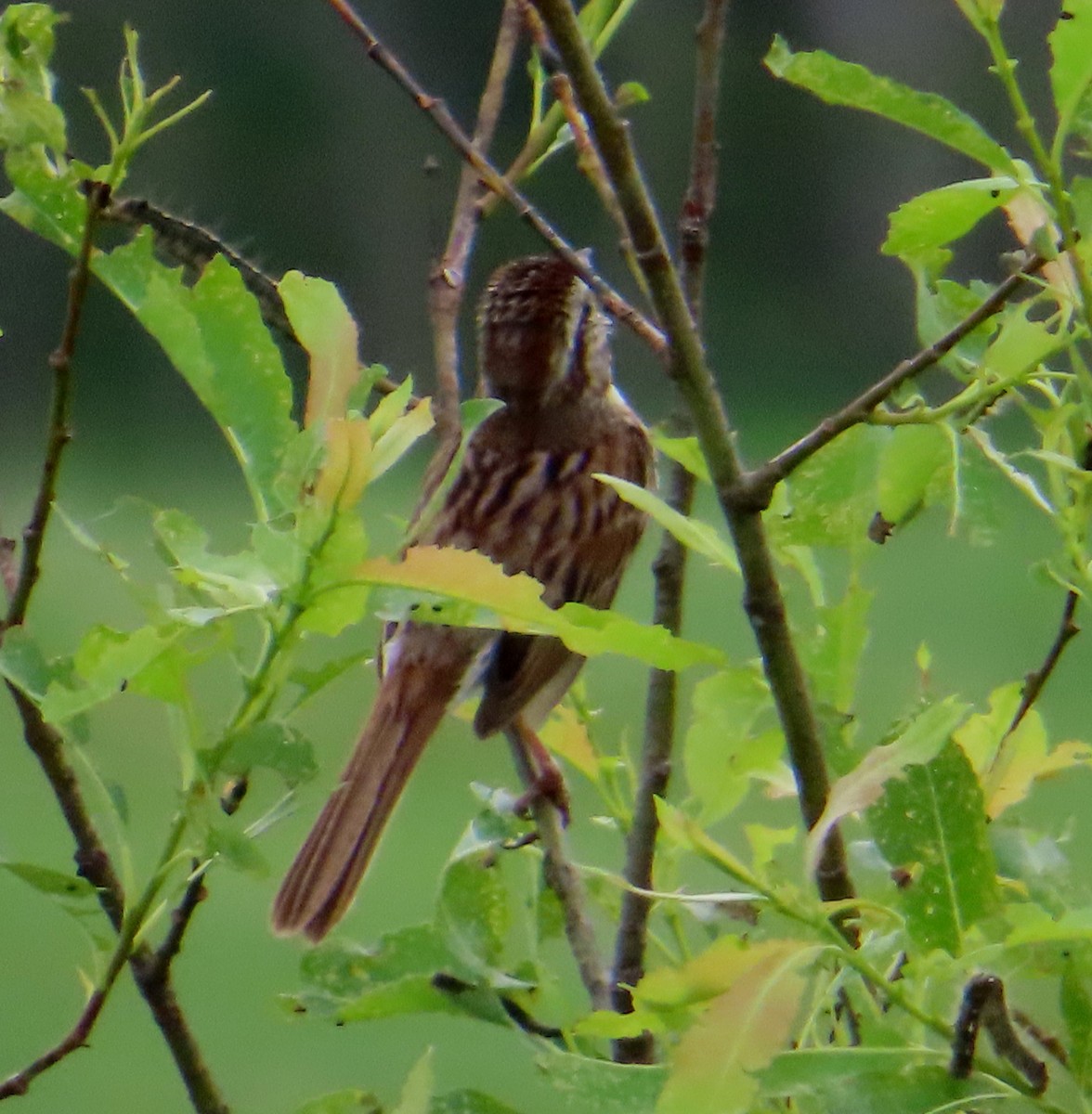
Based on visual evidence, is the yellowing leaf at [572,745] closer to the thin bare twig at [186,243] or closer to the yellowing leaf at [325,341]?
the thin bare twig at [186,243]

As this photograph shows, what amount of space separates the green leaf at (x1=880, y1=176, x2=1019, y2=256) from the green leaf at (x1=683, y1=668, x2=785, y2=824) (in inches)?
9.7

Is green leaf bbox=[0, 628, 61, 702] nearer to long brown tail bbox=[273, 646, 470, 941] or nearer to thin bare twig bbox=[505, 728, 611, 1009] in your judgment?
thin bare twig bbox=[505, 728, 611, 1009]

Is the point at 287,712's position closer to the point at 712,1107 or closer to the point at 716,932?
the point at 712,1107

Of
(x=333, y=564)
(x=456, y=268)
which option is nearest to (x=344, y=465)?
(x=333, y=564)

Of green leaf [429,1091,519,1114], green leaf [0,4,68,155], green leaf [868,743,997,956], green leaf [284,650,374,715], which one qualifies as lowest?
green leaf [429,1091,519,1114]

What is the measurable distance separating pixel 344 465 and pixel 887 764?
10.5 inches

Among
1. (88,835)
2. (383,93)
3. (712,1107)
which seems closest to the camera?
(712,1107)

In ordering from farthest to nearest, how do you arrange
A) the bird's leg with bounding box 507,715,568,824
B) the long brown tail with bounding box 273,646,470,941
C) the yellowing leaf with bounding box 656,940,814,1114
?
the bird's leg with bounding box 507,715,568,824 < the long brown tail with bounding box 273,646,470,941 < the yellowing leaf with bounding box 656,940,814,1114

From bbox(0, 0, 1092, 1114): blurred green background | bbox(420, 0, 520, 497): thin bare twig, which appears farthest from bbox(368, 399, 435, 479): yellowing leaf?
bbox(0, 0, 1092, 1114): blurred green background

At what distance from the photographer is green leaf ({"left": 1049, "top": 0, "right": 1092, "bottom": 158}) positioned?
2.89ft

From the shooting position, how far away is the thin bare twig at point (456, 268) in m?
1.77

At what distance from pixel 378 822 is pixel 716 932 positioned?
2.86 feet

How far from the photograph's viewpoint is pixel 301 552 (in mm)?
844

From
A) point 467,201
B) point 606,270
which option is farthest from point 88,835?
point 606,270
